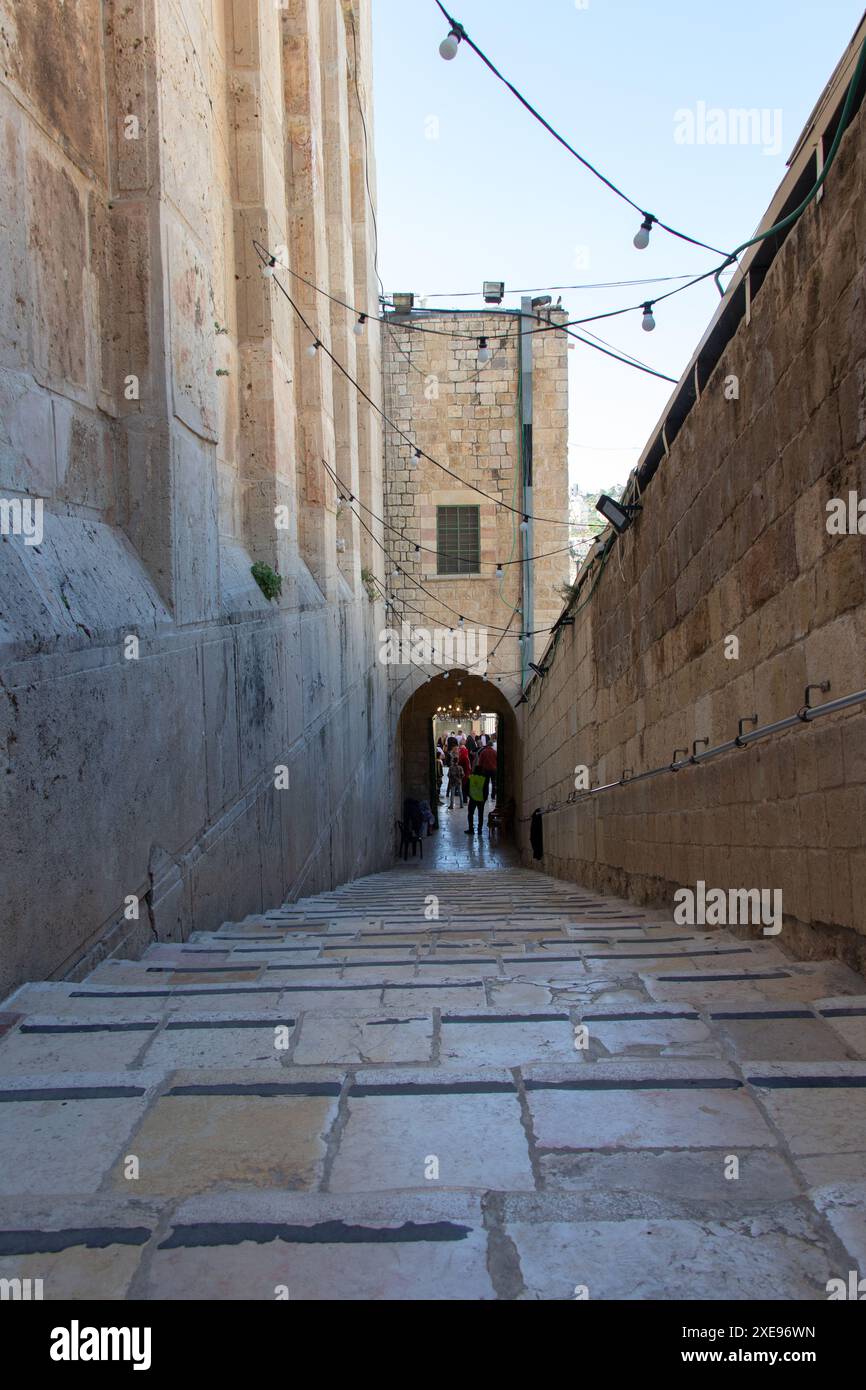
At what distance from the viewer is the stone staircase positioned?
4.67ft

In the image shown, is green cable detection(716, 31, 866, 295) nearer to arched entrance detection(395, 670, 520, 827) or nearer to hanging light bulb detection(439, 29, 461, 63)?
hanging light bulb detection(439, 29, 461, 63)

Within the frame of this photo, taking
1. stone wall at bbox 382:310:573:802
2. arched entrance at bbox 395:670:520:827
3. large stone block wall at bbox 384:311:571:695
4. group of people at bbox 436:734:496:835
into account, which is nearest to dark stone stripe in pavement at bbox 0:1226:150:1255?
stone wall at bbox 382:310:573:802

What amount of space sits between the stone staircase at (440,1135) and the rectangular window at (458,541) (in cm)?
1510

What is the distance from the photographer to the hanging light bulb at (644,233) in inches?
204

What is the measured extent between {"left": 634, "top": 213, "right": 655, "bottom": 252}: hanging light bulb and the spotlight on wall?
4.96 feet

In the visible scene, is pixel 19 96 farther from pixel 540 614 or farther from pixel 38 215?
pixel 540 614

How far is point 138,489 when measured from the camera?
4.35 meters

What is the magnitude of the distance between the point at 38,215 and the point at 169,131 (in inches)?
47.4

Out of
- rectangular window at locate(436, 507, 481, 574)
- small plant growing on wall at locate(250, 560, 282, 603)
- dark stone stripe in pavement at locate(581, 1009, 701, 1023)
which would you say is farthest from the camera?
rectangular window at locate(436, 507, 481, 574)

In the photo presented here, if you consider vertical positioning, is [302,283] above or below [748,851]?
above

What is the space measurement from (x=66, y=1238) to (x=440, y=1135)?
634 mm

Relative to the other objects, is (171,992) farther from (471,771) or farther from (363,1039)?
(471,771)

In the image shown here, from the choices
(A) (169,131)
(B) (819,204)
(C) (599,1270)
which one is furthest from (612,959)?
(A) (169,131)

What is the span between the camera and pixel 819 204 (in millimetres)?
3160
